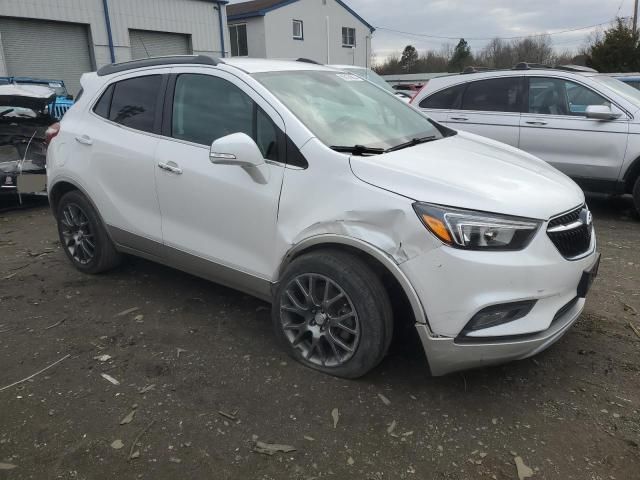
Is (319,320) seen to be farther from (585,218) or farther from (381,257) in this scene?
(585,218)

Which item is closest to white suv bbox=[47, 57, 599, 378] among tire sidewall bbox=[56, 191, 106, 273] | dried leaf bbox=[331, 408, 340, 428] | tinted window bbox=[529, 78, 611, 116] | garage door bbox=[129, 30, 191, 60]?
tire sidewall bbox=[56, 191, 106, 273]

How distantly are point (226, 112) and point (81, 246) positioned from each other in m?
2.07

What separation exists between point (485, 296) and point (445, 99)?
17.5 feet

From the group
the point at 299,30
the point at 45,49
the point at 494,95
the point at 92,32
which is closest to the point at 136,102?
the point at 494,95

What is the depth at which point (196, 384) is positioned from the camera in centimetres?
302

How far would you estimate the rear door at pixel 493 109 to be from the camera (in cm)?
669

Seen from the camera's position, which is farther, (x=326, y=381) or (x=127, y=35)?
(x=127, y=35)

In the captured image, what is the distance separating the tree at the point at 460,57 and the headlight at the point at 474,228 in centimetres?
5437

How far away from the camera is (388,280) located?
2.84m

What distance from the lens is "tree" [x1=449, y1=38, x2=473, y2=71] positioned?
2114 inches

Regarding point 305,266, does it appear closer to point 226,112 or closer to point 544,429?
point 226,112

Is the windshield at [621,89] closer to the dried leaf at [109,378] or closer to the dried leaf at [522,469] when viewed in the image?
the dried leaf at [522,469]

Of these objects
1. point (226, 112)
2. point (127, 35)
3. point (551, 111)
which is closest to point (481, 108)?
point (551, 111)

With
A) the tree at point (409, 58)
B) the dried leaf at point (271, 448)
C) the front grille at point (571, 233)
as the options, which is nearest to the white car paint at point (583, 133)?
the front grille at point (571, 233)
